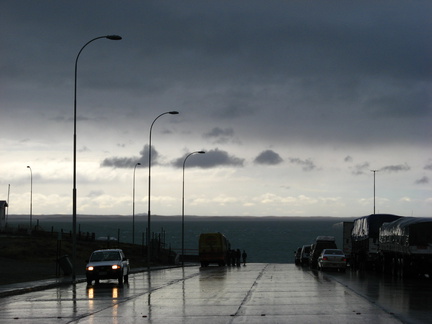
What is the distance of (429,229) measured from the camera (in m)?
36.8

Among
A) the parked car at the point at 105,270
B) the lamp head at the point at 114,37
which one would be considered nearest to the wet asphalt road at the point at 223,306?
the parked car at the point at 105,270

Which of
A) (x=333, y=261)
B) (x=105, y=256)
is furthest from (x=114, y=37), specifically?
(x=333, y=261)

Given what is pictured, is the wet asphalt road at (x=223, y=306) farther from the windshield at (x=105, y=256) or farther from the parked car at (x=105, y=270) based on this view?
the windshield at (x=105, y=256)

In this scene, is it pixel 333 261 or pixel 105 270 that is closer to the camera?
pixel 105 270

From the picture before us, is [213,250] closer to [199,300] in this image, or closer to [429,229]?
[429,229]

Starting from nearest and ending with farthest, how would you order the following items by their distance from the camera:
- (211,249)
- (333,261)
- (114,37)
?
(114,37) → (333,261) → (211,249)

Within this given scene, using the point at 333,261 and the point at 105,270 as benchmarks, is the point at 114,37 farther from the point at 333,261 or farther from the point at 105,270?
the point at 333,261

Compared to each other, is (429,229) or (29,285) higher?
(429,229)

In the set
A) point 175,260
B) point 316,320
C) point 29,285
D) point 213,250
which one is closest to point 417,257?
point 29,285

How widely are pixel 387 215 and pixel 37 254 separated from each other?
2966 centimetres

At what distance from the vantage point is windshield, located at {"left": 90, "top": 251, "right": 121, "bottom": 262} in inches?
1427

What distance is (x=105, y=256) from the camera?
3653 centimetres

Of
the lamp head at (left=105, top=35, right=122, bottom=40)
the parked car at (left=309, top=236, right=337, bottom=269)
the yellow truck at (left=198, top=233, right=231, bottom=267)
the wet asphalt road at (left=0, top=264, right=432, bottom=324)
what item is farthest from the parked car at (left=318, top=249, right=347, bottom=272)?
the lamp head at (left=105, top=35, right=122, bottom=40)

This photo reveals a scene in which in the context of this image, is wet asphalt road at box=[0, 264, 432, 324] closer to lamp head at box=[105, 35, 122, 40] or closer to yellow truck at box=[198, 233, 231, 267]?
lamp head at box=[105, 35, 122, 40]
